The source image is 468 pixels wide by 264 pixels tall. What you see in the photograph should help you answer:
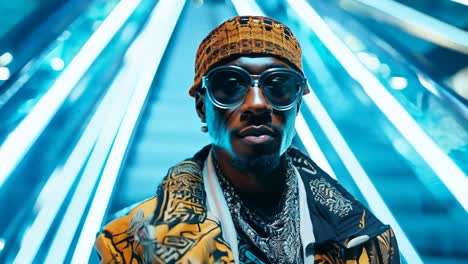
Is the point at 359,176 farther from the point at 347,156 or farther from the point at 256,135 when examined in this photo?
the point at 256,135

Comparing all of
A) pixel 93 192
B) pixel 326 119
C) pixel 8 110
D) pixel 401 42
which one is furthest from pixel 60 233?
pixel 401 42

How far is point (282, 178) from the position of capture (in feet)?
4.59

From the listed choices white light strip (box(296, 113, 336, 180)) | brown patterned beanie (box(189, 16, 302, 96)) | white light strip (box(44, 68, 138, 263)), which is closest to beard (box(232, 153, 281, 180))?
brown patterned beanie (box(189, 16, 302, 96))

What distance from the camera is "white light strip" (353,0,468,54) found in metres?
2.17

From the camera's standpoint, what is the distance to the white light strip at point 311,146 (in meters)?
2.45

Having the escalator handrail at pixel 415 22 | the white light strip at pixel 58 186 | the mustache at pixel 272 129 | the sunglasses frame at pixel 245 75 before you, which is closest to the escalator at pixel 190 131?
the white light strip at pixel 58 186

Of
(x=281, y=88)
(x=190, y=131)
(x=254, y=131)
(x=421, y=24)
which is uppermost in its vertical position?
(x=421, y=24)

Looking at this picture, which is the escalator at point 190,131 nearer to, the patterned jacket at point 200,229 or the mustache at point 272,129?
the patterned jacket at point 200,229

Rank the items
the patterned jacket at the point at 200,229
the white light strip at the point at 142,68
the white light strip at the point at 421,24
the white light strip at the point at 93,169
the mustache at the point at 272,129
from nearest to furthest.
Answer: the patterned jacket at the point at 200,229
the mustache at the point at 272,129
the white light strip at the point at 93,169
the white light strip at the point at 421,24
the white light strip at the point at 142,68

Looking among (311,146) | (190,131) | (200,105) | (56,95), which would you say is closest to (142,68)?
(190,131)

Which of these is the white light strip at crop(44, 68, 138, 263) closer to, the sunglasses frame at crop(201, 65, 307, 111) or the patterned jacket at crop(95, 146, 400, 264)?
the patterned jacket at crop(95, 146, 400, 264)

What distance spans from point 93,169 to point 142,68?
2.15ft

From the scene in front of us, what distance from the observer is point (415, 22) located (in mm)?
2291

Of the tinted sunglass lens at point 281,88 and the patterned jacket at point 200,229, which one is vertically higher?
the tinted sunglass lens at point 281,88
